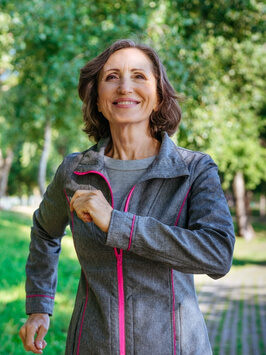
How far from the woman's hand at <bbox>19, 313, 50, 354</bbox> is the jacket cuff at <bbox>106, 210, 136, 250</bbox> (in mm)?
771

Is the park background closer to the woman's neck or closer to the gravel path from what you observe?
the gravel path

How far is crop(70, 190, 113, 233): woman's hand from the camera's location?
→ 5.25 feet

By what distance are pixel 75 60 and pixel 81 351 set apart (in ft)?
25.6

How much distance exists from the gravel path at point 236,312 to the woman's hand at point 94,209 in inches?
227

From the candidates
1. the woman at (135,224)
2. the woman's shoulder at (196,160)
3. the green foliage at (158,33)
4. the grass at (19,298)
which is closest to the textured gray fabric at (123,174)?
the woman at (135,224)

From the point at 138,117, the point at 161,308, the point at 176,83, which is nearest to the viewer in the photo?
the point at 161,308

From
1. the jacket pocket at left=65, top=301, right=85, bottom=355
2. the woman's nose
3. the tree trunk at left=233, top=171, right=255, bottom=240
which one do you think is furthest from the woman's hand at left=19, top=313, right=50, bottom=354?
the tree trunk at left=233, top=171, right=255, bottom=240

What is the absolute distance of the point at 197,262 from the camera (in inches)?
64.3

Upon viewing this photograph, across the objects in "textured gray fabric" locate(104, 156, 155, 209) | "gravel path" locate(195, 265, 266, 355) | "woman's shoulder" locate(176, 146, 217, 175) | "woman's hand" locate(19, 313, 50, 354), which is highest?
"woman's shoulder" locate(176, 146, 217, 175)

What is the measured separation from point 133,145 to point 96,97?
36 centimetres

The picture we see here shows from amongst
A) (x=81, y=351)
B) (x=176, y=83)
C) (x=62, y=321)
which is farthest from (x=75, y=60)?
(x=81, y=351)

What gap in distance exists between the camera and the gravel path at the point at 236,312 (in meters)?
7.26

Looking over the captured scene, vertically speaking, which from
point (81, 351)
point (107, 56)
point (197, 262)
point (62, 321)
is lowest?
point (62, 321)

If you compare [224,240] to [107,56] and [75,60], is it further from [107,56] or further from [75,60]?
[75,60]
